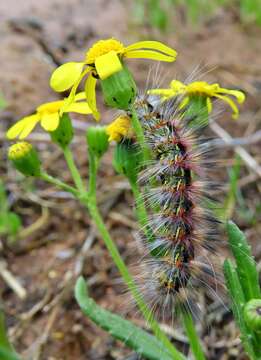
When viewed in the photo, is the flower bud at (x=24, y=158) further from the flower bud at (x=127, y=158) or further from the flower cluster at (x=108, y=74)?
the flower bud at (x=127, y=158)

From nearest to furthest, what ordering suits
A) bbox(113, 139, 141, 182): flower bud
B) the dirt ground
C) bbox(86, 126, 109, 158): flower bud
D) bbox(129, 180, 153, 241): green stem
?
bbox(129, 180, 153, 241): green stem < bbox(113, 139, 141, 182): flower bud < bbox(86, 126, 109, 158): flower bud < the dirt ground

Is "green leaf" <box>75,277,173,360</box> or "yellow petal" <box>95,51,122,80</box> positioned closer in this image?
"yellow petal" <box>95,51,122,80</box>

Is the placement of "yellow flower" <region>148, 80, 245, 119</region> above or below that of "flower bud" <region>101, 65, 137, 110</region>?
below

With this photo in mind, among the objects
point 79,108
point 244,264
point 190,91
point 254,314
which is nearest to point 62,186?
point 79,108

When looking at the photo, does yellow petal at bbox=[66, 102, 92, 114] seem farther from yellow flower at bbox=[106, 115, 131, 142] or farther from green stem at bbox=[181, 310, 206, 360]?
green stem at bbox=[181, 310, 206, 360]

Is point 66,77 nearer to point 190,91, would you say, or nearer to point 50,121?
point 50,121

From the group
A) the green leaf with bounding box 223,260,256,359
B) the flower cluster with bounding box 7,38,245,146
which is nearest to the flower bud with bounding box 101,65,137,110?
the flower cluster with bounding box 7,38,245,146

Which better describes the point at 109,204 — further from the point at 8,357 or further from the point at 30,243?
the point at 8,357
